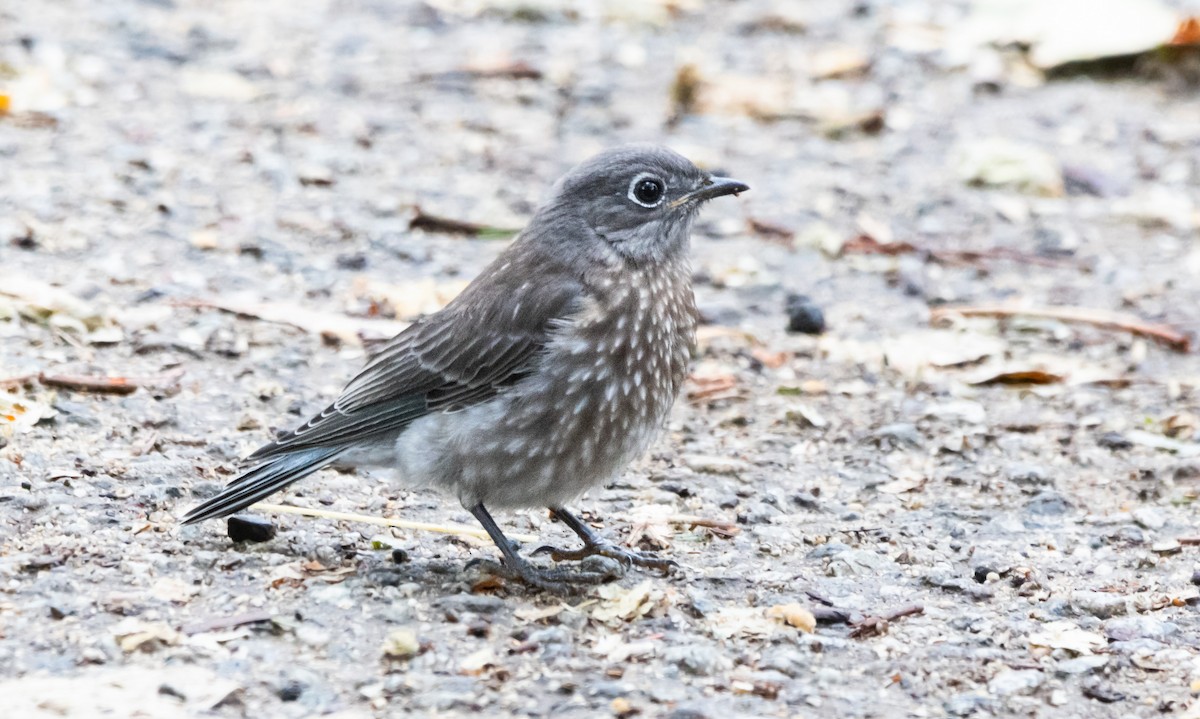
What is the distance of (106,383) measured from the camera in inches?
247

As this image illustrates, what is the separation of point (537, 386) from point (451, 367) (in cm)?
34

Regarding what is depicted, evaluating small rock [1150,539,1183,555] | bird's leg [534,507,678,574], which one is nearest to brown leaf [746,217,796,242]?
small rock [1150,539,1183,555]

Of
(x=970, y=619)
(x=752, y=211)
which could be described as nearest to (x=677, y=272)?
(x=970, y=619)

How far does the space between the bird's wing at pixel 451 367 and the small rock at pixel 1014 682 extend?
1.79 m

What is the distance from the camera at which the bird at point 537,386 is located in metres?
5.24

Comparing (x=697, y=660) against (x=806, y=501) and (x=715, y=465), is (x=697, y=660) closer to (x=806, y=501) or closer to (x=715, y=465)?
(x=806, y=501)

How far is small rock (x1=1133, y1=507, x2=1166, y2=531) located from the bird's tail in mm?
2936

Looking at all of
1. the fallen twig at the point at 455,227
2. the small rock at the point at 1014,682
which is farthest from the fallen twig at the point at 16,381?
the small rock at the point at 1014,682

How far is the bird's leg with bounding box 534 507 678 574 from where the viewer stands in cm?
530

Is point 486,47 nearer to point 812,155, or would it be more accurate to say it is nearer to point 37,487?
point 812,155

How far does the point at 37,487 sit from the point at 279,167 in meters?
4.08

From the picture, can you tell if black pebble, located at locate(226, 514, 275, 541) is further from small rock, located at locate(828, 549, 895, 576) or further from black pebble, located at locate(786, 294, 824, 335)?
black pebble, located at locate(786, 294, 824, 335)

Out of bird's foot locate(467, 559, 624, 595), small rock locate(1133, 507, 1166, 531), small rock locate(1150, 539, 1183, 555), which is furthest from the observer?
small rock locate(1133, 507, 1166, 531)

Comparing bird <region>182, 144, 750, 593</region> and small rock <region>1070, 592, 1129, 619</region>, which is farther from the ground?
bird <region>182, 144, 750, 593</region>
